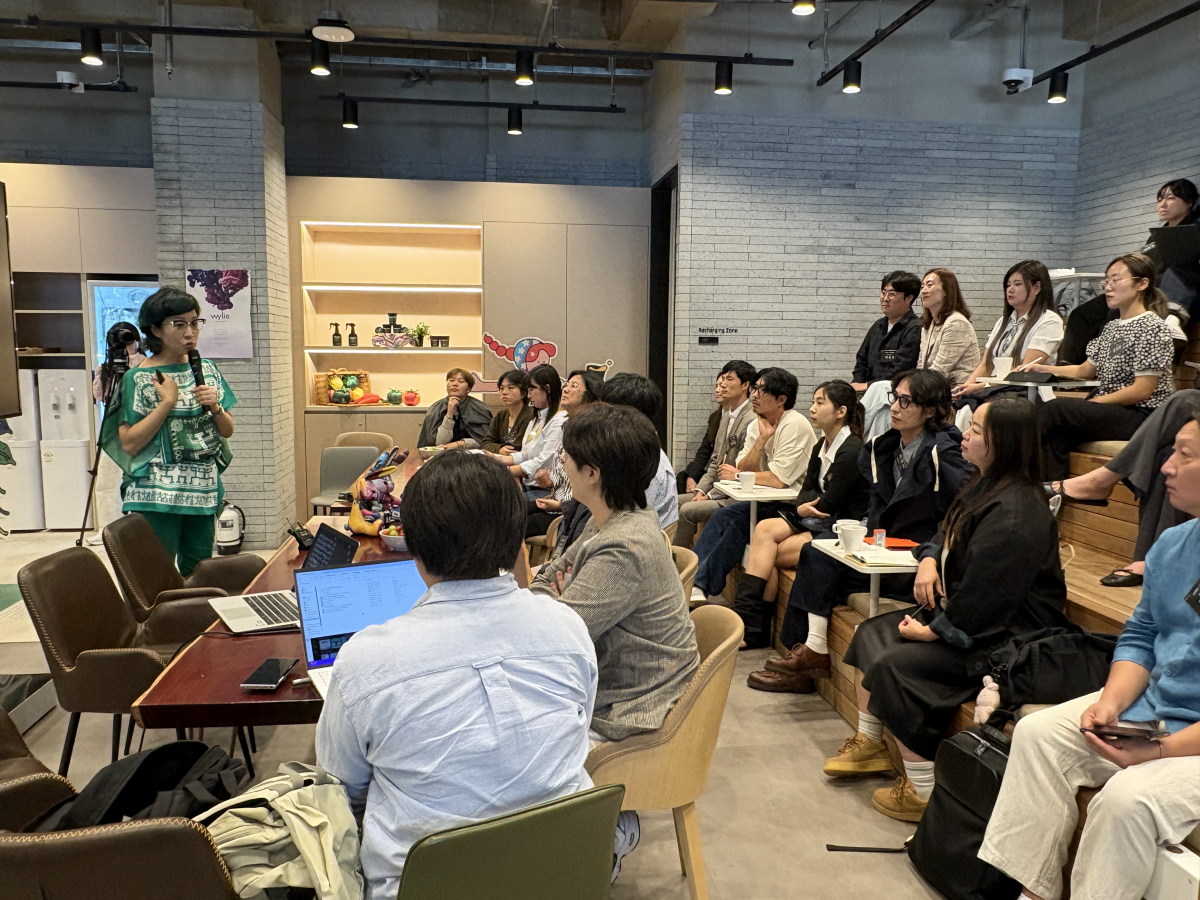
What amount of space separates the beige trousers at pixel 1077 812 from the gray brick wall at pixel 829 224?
4.91 metres

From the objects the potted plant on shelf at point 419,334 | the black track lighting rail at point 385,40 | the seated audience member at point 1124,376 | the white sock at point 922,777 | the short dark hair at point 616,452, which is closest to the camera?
the short dark hair at point 616,452

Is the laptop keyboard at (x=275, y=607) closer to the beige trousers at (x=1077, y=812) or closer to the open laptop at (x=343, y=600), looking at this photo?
the open laptop at (x=343, y=600)

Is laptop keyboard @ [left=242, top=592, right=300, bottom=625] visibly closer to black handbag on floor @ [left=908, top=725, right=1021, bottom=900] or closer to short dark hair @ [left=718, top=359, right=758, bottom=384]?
black handbag on floor @ [left=908, top=725, right=1021, bottom=900]

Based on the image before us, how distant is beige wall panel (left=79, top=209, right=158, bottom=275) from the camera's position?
22.2ft

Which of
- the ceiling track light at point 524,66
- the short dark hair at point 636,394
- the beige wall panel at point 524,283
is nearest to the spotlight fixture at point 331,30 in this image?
the ceiling track light at point 524,66

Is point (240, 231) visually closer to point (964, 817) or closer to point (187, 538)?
point (187, 538)

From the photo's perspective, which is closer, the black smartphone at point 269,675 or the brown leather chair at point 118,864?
the brown leather chair at point 118,864

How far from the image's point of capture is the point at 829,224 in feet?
23.0

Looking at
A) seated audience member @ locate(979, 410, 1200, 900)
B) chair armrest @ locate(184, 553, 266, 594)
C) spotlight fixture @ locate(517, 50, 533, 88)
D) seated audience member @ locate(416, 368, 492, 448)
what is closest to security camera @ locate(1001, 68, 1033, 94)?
spotlight fixture @ locate(517, 50, 533, 88)

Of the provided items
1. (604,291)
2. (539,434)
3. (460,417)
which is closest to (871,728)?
(539,434)

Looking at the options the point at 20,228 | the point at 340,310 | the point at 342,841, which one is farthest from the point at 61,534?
the point at 342,841

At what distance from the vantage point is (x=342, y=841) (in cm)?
129

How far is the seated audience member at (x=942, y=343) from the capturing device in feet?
17.9

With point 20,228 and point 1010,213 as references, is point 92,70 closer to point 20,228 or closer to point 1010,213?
point 20,228
